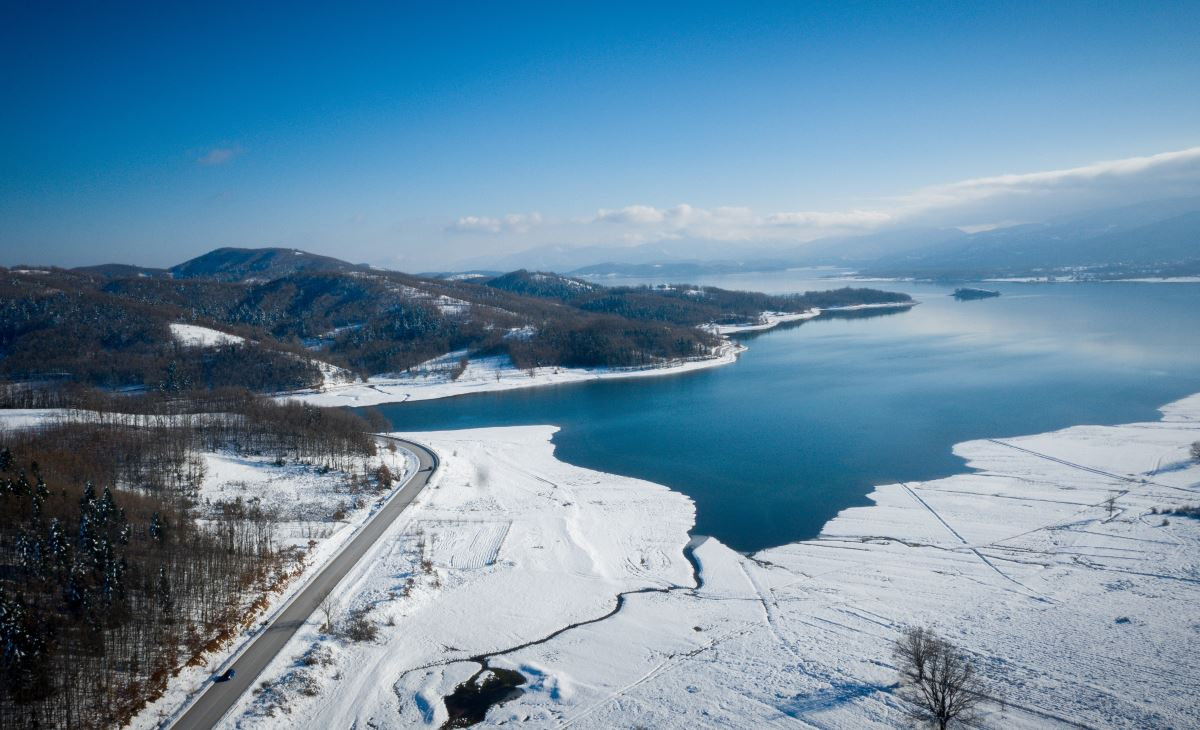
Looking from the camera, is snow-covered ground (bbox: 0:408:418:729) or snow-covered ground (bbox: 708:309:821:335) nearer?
snow-covered ground (bbox: 0:408:418:729)

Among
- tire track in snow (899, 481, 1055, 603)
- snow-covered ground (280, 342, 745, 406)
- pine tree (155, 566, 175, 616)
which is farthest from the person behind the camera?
snow-covered ground (280, 342, 745, 406)

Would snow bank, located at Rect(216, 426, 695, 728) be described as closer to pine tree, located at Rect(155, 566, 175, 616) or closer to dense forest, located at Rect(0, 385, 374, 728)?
dense forest, located at Rect(0, 385, 374, 728)

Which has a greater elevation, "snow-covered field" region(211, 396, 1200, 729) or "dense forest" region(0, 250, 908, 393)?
"dense forest" region(0, 250, 908, 393)

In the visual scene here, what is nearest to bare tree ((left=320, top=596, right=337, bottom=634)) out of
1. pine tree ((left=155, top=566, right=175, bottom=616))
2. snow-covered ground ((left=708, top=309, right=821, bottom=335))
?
pine tree ((left=155, top=566, right=175, bottom=616))

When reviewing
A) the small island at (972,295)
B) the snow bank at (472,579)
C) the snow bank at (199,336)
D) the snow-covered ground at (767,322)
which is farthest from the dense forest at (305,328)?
the snow bank at (472,579)

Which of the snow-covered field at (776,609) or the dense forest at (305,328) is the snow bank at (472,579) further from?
the dense forest at (305,328)

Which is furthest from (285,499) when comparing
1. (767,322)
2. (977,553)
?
(767,322)

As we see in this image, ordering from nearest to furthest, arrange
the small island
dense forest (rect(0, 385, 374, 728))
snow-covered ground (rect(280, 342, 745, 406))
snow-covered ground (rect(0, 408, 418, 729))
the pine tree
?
dense forest (rect(0, 385, 374, 728)) → snow-covered ground (rect(0, 408, 418, 729)) → the pine tree → snow-covered ground (rect(280, 342, 745, 406)) → the small island

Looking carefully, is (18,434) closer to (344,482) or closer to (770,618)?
(344,482)
